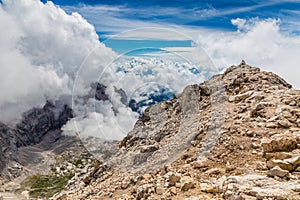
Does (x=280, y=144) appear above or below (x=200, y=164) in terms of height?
above

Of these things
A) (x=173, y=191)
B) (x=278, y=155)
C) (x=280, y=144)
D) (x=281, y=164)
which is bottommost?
(x=173, y=191)

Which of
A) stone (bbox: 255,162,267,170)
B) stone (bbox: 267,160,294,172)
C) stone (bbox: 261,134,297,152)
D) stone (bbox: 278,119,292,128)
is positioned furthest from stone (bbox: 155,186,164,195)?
stone (bbox: 278,119,292,128)

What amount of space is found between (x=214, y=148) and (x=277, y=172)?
9.22m

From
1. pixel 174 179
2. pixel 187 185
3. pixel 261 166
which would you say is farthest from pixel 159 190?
pixel 261 166

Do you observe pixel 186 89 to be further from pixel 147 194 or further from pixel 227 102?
pixel 147 194

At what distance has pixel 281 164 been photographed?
923 inches

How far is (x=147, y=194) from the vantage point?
27.2m

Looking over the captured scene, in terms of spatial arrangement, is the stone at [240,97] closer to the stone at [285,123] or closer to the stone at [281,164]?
the stone at [285,123]

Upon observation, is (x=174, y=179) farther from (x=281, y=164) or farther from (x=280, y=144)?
(x=280, y=144)

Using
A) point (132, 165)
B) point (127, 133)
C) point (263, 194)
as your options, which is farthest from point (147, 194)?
point (127, 133)

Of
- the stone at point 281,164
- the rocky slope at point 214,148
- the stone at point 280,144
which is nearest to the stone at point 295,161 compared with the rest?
the rocky slope at point 214,148

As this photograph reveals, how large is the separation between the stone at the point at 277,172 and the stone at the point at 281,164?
788 mm

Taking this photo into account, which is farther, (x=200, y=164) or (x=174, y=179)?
(x=200, y=164)

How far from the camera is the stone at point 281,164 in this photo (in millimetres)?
22883
